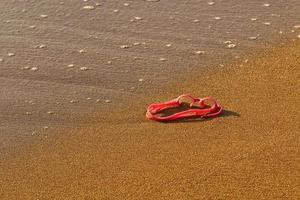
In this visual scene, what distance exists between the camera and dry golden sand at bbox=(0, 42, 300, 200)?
2264mm

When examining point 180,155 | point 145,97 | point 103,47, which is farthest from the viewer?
point 103,47

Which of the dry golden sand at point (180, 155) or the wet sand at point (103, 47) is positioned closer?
the dry golden sand at point (180, 155)

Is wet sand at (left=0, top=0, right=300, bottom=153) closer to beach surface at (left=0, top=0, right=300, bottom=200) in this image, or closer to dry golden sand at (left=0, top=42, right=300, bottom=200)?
beach surface at (left=0, top=0, right=300, bottom=200)

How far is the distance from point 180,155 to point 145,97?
0.48 m

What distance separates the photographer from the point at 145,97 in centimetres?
284

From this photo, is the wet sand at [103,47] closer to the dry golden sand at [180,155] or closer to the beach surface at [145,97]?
the beach surface at [145,97]

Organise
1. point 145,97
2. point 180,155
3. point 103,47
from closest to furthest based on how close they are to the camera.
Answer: point 180,155 → point 145,97 → point 103,47

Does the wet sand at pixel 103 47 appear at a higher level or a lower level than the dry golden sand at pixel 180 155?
higher

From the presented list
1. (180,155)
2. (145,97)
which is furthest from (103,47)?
(180,155)

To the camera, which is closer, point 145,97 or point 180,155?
point 180,155

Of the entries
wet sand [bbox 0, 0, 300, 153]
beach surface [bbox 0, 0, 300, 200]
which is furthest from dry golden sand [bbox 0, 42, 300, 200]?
wet sand [bbox 0, 0, 300, 153]

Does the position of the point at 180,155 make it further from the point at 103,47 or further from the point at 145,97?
the point at 103,47

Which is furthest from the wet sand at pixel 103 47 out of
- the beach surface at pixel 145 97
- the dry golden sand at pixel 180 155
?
the dry golden sand at pixel 180 155

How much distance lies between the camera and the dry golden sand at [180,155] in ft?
7.43
